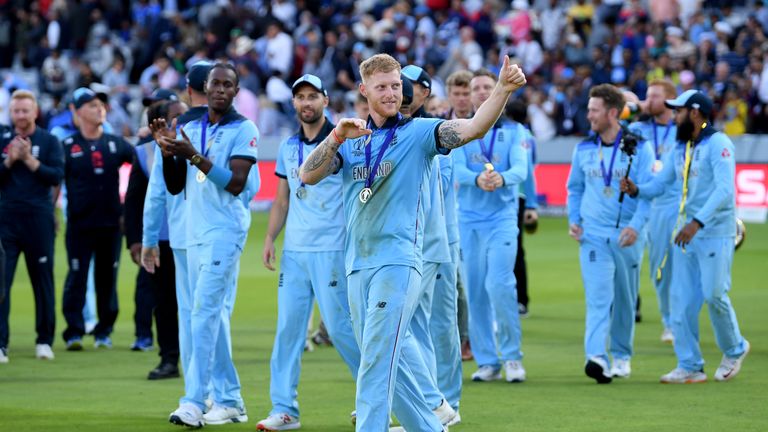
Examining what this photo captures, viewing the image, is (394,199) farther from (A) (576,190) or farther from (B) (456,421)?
(A) (576,190)

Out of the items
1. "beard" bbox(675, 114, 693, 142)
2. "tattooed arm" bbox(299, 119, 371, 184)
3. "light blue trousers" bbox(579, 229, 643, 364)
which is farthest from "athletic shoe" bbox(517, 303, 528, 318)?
"tattooed arm" bbox(299, 119, 371, 184)

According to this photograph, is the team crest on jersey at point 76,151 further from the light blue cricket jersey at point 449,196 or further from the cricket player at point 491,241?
the light blue cricket jersey at point 449,196

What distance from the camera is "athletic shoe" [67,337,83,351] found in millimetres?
13289

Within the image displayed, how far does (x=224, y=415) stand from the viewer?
30.6 ft

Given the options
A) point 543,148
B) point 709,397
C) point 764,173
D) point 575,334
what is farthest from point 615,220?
point 543,148

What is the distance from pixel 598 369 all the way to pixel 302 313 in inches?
115

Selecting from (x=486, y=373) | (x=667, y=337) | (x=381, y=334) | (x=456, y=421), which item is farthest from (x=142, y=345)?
(x=381, y=334)

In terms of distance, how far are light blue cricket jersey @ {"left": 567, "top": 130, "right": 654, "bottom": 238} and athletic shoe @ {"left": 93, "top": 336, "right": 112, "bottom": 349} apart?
5242 millimetres

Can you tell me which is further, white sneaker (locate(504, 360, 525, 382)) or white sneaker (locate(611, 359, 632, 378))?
white sneaker (locate(611, 359, 632, 378))

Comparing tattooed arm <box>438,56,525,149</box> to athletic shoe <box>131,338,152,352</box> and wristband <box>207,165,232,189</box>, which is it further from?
athletic shoe <box>131,338,152,352</box>

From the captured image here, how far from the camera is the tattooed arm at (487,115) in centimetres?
675

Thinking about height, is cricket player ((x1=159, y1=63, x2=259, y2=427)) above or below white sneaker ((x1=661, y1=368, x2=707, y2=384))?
above

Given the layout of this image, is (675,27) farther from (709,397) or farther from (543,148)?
(709,397)

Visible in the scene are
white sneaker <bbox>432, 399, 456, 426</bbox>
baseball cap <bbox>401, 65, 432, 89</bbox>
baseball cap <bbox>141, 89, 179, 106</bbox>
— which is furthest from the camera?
baseball cap <bbox>141, 89, 179, 106</bbox>
